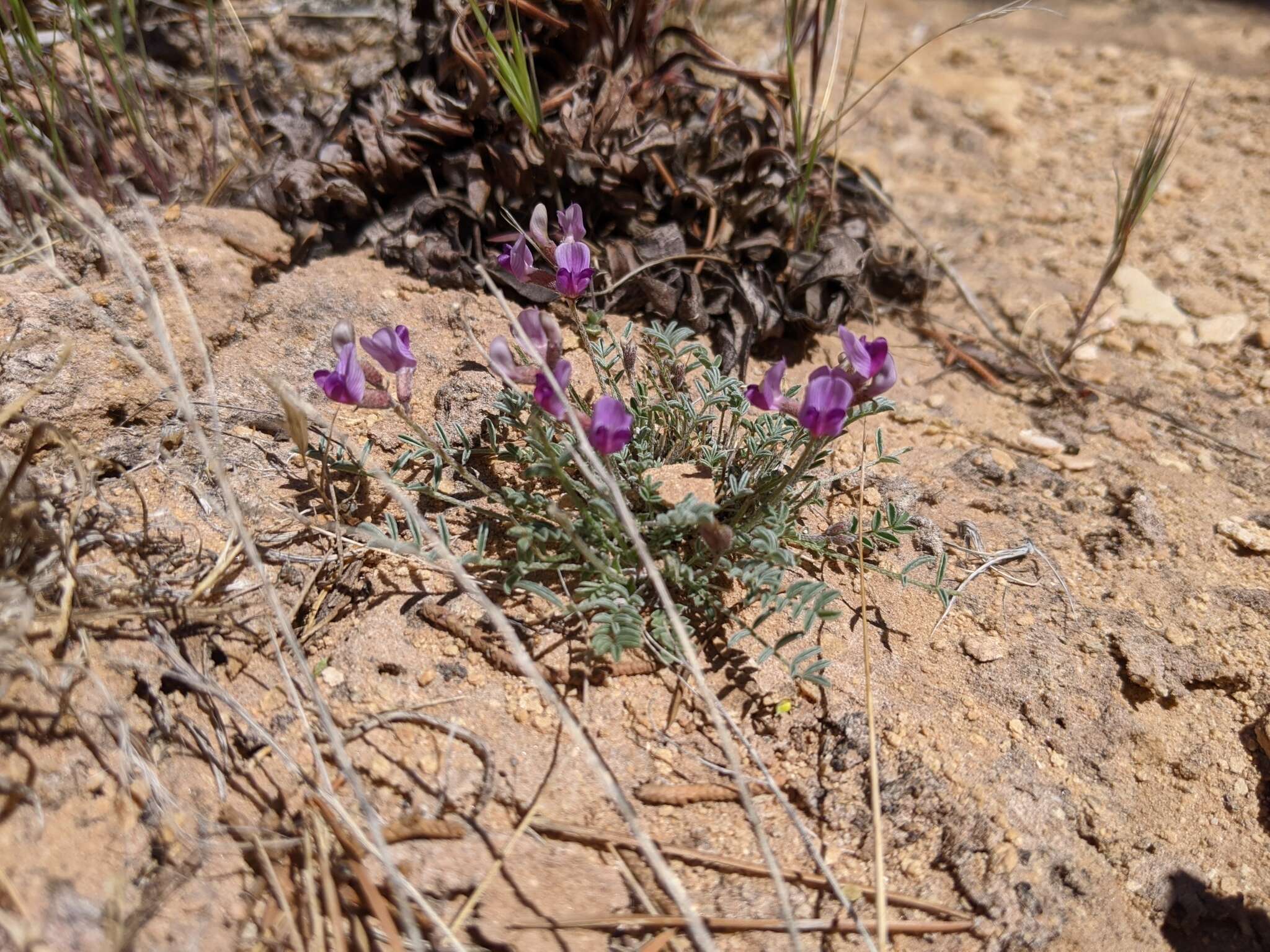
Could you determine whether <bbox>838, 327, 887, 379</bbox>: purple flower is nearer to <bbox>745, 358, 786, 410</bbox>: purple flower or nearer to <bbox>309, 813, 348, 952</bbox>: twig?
<bbox>745, 358, 786, 410</bbox>: purple flower

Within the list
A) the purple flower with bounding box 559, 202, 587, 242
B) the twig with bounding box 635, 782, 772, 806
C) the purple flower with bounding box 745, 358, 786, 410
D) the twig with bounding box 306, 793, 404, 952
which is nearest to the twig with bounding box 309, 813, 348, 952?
the twig with bounding box 306, 793, 404, 952

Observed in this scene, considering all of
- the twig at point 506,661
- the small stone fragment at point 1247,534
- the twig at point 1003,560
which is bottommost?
the twig at point 506,661

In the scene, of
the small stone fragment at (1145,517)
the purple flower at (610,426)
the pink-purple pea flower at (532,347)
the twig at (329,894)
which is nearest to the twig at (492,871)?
the twig at (329,894)

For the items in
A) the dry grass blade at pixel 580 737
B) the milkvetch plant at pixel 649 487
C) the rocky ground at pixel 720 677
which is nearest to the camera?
the dry grass blade at pixel 580 737

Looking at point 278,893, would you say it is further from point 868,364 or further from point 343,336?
point 868,364

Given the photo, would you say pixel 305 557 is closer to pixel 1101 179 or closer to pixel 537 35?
pixel 537 35

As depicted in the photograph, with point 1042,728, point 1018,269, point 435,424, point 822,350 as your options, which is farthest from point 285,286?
point 1018,269

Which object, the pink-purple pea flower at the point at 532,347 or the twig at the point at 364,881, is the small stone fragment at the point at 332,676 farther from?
the pink-purple pea flower at the point at 532,347

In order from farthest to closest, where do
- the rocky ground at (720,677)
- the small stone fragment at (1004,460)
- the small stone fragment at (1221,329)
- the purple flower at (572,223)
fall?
the small stone fragment at (1221,329) → the small stone fragment at (1004,460) → the purple flower at (572,223) → the rocky ground at (720,677)
